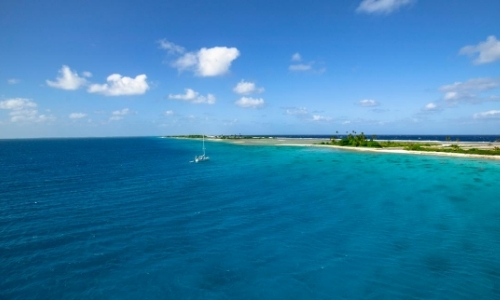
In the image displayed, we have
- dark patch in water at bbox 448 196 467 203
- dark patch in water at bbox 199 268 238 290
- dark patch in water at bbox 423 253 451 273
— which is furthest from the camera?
dark patch in water at bbox 448 196 467 203

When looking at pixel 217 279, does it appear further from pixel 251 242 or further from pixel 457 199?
pixel 457 199

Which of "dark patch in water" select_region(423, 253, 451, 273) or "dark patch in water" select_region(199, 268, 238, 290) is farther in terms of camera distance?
"dark patch in water" select_region(423, 253, 451, 273)

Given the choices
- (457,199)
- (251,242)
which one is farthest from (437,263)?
(457,199)

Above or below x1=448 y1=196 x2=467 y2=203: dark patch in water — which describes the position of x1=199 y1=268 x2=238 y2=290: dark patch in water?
below

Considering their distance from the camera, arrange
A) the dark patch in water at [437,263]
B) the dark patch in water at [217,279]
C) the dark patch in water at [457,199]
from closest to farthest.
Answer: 1. the dark patch in water at [217,279]
2. the dark patch in water at [437,263]
3. the dark patch in water at [457,199]

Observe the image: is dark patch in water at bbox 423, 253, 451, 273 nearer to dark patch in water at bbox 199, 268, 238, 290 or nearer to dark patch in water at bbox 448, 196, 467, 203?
dark patch in water at bbox 199, 268, 238, 290

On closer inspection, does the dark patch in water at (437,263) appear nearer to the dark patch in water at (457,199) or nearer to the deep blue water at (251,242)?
the deep blue water at (251,242)

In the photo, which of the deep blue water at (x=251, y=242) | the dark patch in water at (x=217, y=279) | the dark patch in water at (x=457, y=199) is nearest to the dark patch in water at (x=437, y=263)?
the deep blue water at (x=251, y=242)

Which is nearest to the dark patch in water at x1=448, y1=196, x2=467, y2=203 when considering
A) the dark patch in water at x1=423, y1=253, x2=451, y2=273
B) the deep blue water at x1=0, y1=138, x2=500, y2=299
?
the deep blue water at x1=0, y1=138, x2=500, y2=299
